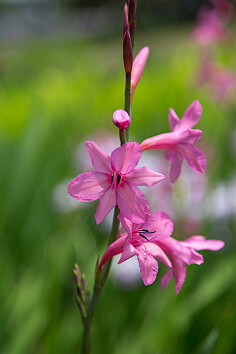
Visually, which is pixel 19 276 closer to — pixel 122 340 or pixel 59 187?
pixel 59 187

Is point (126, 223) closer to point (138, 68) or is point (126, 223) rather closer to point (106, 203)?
point (106, 203)

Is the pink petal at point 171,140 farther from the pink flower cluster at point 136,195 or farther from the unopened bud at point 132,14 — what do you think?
the unopened bud at point 132,14

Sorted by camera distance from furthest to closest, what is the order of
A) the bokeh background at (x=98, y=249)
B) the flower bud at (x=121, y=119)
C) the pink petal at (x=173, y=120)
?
1. the bokeh background at (x=98, y=249)
2. the pink petal at (x=173, y=120)
3. the flower bud at (x=121, y=119)

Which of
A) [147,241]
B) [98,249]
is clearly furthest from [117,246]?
[98,249]

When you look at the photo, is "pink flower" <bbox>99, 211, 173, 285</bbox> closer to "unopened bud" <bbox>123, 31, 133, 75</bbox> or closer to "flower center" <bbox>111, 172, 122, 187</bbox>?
"flower center" <bbox>111, 172, 122, 187</bbox>

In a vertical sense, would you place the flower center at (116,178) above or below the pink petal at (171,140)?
below

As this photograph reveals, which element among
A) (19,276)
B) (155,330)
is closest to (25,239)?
(19,276)

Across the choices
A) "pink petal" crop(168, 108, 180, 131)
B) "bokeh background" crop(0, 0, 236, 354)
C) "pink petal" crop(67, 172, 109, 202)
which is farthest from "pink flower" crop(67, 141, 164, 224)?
"bokeh background" crop(0, 0, 236, 354)

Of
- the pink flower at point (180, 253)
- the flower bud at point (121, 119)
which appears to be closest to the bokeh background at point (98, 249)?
the pink flower at point (180, 253)
